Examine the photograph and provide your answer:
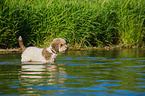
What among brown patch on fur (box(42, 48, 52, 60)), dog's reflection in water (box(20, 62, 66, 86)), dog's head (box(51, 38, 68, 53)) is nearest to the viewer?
dog's reflection in water (box(20, 62, 66, 86))

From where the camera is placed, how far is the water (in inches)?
254

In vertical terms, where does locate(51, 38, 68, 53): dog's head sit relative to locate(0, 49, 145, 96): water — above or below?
above

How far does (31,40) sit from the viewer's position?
17312 millimetres

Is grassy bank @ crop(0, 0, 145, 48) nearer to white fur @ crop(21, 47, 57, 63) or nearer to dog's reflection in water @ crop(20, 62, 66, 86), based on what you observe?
white fur @ crop(21, 47, 57, 63)

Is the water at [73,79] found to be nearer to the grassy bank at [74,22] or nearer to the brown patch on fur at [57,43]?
the brown patch on fur at [57,43]

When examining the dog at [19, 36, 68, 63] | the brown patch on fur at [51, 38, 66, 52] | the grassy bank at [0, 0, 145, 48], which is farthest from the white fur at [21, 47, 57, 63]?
the grassy bank at [0, 0, 145, 48]

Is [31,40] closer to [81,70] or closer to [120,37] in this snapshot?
[120,37]

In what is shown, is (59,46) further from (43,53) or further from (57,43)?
(43,53)

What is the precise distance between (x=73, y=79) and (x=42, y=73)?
131 cm

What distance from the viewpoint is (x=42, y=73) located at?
29.5 feet

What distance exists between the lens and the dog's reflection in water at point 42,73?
766 centimetres

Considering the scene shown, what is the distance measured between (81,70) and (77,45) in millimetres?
7475

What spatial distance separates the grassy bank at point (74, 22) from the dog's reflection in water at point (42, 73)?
616 cm

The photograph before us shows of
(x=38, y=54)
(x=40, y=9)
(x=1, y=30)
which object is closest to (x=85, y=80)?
(x=38, y=54)
